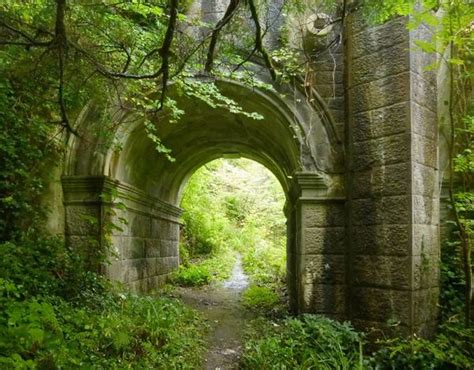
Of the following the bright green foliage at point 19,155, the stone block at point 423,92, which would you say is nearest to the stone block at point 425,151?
the stone block at point 423,92

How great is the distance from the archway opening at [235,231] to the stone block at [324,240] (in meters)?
3.02

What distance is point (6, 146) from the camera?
4.18 meters

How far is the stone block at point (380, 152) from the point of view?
442 centimetres

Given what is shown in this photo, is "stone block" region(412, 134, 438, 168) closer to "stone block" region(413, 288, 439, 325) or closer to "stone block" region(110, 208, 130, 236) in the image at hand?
"stone block" region(413, 288, 439, 325)

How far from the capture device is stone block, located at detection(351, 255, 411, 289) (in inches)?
169

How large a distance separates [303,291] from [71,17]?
4.08 m

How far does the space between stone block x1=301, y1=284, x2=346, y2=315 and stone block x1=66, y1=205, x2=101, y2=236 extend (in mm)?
2944

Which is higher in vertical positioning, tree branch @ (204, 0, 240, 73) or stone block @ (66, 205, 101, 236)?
tree branch @ (204, 0, 240, 73)

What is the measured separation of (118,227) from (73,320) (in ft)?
5.05

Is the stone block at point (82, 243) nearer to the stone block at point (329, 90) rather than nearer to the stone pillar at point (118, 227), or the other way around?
the stone pillar at point (118, 227)

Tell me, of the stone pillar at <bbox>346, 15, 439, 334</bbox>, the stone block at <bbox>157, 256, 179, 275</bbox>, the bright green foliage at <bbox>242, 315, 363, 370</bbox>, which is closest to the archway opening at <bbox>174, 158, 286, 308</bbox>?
the stone block at <bbox>157, 256, 179, 275</bbox>

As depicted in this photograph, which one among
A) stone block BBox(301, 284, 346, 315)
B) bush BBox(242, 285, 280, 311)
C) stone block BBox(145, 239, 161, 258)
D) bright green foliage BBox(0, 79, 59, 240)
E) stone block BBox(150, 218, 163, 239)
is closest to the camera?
bright green foliage BBox(0, 79, 59, 240)

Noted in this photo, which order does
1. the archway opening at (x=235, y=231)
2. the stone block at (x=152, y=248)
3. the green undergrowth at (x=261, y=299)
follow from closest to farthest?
the green undergrowth at (x=261, y=299) < the stone block at (x=152, y=248) < the archway opening at (x=235, y=231)

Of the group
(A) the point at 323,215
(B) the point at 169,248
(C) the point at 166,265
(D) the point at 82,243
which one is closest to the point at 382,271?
(A) the point at 323,215
